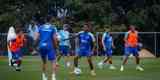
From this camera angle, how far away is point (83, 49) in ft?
82.8

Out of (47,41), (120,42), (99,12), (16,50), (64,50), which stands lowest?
(120,42)

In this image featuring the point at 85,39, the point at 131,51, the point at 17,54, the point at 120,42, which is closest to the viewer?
the point at 85,39

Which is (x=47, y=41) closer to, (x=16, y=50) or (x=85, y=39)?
(x=85, y=39)

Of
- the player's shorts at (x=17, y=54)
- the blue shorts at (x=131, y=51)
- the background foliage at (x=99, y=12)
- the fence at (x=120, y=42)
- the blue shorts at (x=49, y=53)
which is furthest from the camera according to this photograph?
the background foliage at (x=99, y=12)

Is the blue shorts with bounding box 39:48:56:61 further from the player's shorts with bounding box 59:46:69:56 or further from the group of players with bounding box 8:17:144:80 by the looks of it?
the player's shorts with bounding box 59:46:69:56

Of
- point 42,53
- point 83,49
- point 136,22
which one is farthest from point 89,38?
point 136,22

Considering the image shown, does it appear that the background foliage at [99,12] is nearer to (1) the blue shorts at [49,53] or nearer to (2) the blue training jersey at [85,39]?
(2) the blue training jersey at [85,39]

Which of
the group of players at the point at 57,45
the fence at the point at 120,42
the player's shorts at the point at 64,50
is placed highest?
the group of players at the point at 57,45

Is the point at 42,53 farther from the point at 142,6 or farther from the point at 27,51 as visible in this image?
the point at 142,6

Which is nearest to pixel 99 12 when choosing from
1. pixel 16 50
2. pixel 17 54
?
pixel 17 54

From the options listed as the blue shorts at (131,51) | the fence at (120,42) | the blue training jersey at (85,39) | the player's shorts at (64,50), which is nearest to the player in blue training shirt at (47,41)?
the blue training jersey at (85,39)

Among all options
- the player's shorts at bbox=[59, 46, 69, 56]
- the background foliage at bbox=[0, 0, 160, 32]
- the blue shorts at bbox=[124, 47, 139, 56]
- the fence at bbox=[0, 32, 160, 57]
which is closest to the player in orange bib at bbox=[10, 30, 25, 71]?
the player's shorts at bbox=[59, 46, 69, 56]

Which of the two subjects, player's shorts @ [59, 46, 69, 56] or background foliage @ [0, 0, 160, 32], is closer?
player's shorts @ [59, 46, 69, 56]

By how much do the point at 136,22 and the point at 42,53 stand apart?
28435mm
